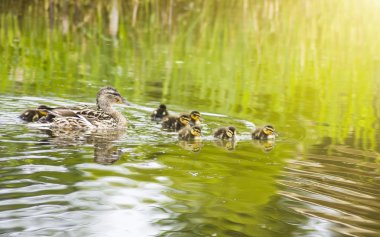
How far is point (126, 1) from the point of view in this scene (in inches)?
712

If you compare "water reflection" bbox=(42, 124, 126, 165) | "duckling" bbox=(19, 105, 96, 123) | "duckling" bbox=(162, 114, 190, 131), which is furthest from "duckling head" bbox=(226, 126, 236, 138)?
"duckling" bbox=(19, 105, 96, 123)

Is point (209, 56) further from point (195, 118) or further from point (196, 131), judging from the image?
point (196, 131)

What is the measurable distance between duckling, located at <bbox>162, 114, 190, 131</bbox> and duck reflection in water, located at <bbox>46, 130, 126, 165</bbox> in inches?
18.3

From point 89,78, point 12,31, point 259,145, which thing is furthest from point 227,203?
point 12,31

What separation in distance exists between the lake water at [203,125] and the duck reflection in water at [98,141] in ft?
0.11

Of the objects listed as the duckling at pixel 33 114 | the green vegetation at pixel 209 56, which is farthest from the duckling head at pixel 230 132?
the duckling at pixel 33 114

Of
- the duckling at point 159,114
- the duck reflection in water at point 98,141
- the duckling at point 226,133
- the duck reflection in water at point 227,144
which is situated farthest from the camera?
the duckling at point 159,114

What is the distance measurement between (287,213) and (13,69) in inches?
243

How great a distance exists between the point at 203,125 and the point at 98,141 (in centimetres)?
143

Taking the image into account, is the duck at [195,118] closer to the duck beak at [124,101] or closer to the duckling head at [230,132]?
the duckling head at [230,132]

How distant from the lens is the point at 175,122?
25.9 feet

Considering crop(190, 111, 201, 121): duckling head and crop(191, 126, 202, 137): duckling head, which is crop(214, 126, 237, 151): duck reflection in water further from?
crop(190, 111, 201, 121): duckling head

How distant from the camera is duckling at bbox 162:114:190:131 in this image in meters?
7.82

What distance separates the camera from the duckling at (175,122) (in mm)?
7819
